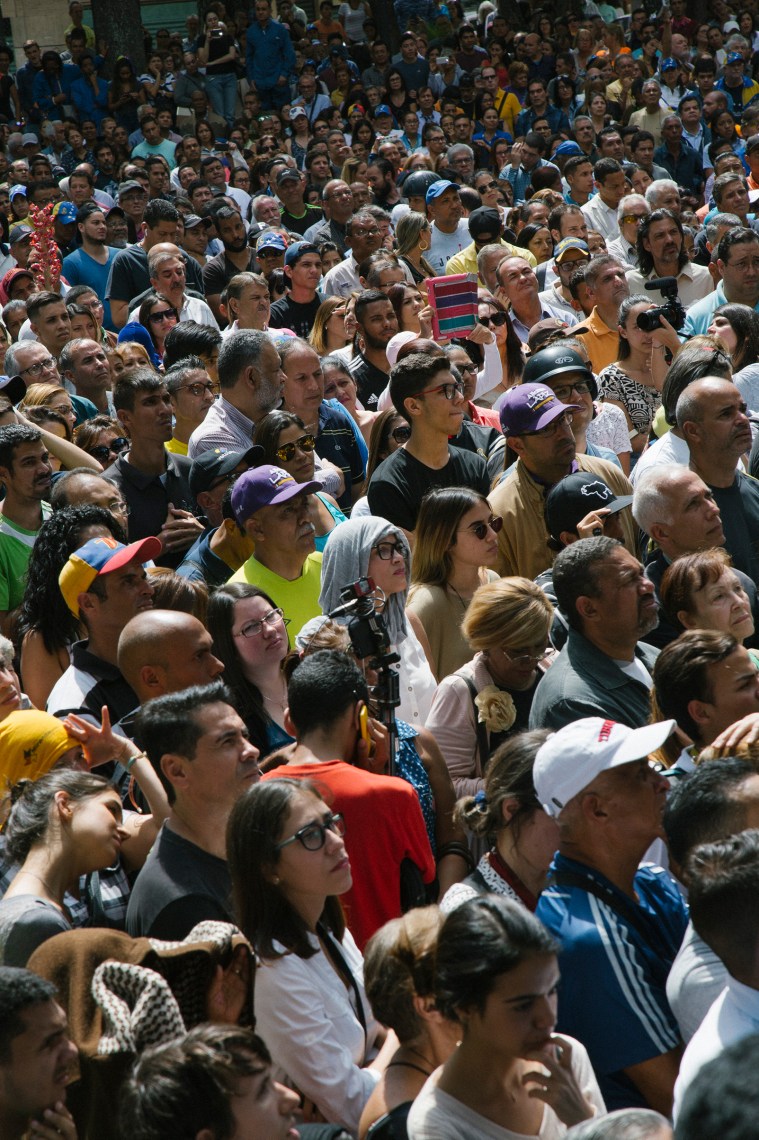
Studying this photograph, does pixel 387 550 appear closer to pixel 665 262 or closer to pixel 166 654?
pixel 166 654

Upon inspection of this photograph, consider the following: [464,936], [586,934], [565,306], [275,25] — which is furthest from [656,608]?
[275,25]

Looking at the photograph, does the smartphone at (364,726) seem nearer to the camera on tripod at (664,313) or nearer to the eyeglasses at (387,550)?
the eyeglasses at (387,550)

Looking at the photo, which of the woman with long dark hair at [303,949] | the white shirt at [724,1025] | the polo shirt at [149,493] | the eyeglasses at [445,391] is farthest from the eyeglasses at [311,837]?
the polo shirt at [149,493]

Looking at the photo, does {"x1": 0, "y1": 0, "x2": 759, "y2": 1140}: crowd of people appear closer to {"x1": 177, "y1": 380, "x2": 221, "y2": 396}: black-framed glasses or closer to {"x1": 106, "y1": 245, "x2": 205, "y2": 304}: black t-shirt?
{"x1": 177, "y1": 380, "x2": 221, "y2": 396}: black-framed glasses

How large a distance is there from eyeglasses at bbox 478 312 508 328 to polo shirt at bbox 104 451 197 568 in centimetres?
229

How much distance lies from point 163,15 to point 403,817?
21350mm

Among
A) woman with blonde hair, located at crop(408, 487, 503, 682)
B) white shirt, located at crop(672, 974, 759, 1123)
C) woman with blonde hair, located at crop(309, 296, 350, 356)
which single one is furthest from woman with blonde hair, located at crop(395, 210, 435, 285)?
white shirt, located at crop(672, 974, 759, 1123)

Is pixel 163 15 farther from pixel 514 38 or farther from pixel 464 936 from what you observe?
pixel 464 936

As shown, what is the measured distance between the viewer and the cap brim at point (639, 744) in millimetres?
2982

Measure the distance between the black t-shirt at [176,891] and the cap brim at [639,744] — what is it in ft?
3.06

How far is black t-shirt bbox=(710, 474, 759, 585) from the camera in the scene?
495cm

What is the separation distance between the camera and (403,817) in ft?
11.3

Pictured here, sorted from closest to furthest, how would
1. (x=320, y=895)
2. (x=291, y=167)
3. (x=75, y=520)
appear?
1. (x=320, y=895)
2. (x=75, y=520)
3. (x=291, y=167)

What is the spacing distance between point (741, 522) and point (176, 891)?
272cm
